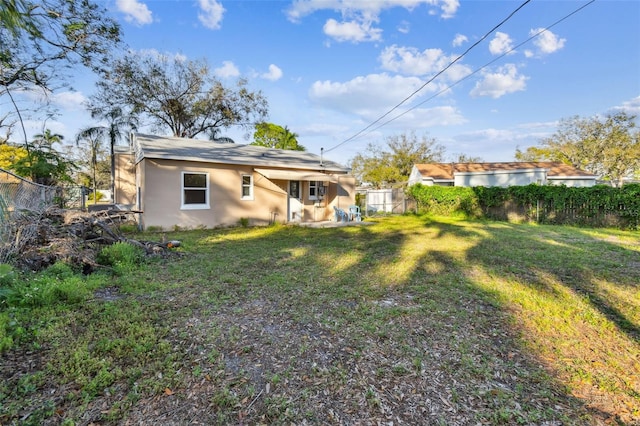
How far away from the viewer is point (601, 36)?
9102mm

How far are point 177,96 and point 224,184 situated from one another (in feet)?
58.9

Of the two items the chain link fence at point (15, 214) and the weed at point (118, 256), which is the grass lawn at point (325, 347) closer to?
the weed at point (118, 256)

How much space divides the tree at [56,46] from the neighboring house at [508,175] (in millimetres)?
24040

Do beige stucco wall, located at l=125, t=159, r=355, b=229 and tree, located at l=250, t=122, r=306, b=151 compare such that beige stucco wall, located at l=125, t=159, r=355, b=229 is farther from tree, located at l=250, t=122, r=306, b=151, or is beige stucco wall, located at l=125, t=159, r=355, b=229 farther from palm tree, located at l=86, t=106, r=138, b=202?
tree, located at l=250, t=122, r=306, b=151

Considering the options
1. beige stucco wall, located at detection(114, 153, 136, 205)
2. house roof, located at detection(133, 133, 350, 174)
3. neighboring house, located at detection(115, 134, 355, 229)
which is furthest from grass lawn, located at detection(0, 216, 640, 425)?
beige stucco wall, located at detection(114, 153, 136, 205)

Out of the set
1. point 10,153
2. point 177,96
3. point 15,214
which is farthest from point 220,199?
point 10,153

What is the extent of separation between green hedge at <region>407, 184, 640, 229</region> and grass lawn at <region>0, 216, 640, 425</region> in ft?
29.3

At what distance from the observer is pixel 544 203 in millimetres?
14109

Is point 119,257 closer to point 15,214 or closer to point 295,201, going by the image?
point 15,214

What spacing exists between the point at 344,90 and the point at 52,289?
17914mm

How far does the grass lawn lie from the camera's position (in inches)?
84.0

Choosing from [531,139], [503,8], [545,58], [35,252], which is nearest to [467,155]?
[531,139]

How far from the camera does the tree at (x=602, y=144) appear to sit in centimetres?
2580

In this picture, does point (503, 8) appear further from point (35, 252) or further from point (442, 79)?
point (35, 252)
